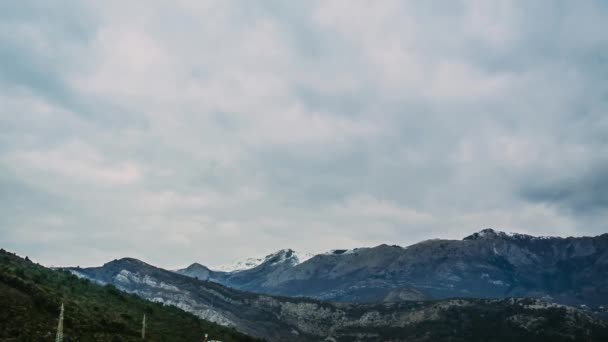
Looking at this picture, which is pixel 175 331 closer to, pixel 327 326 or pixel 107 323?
pixel 107 323

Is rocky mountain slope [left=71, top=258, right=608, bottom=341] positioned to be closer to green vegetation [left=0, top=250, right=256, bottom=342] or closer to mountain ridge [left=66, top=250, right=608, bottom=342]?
mountain ridge [left=66, top=250, right=608, bottom=342]

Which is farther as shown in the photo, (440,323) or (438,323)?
(438,323)

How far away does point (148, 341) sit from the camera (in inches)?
1832

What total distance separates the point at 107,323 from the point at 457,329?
474 feet

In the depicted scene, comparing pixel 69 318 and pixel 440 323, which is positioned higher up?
pixel 69 318

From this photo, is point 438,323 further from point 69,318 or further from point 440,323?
point 69,318

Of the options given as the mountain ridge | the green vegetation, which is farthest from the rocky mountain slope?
the green vegetation

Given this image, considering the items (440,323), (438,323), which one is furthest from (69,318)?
(440,323)

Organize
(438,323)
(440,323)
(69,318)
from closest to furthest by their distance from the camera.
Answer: (69,318) → (440,323) → (438,323)

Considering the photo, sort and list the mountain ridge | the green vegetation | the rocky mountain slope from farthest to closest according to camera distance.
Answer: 1. the mountain ridge
2. the rocky mountain slope
3. the green vegetation

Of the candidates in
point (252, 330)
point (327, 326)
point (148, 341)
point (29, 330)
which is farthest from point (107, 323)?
point (327, 326)

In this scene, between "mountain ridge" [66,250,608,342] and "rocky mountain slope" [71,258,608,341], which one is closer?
"rocky mountain slope" [71,258,608,341]

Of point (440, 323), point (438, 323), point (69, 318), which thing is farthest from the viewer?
point (438, 323)

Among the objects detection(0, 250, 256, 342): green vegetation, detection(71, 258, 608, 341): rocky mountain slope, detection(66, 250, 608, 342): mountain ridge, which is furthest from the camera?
detection(66, 250, 608, 342): mountain ridge
